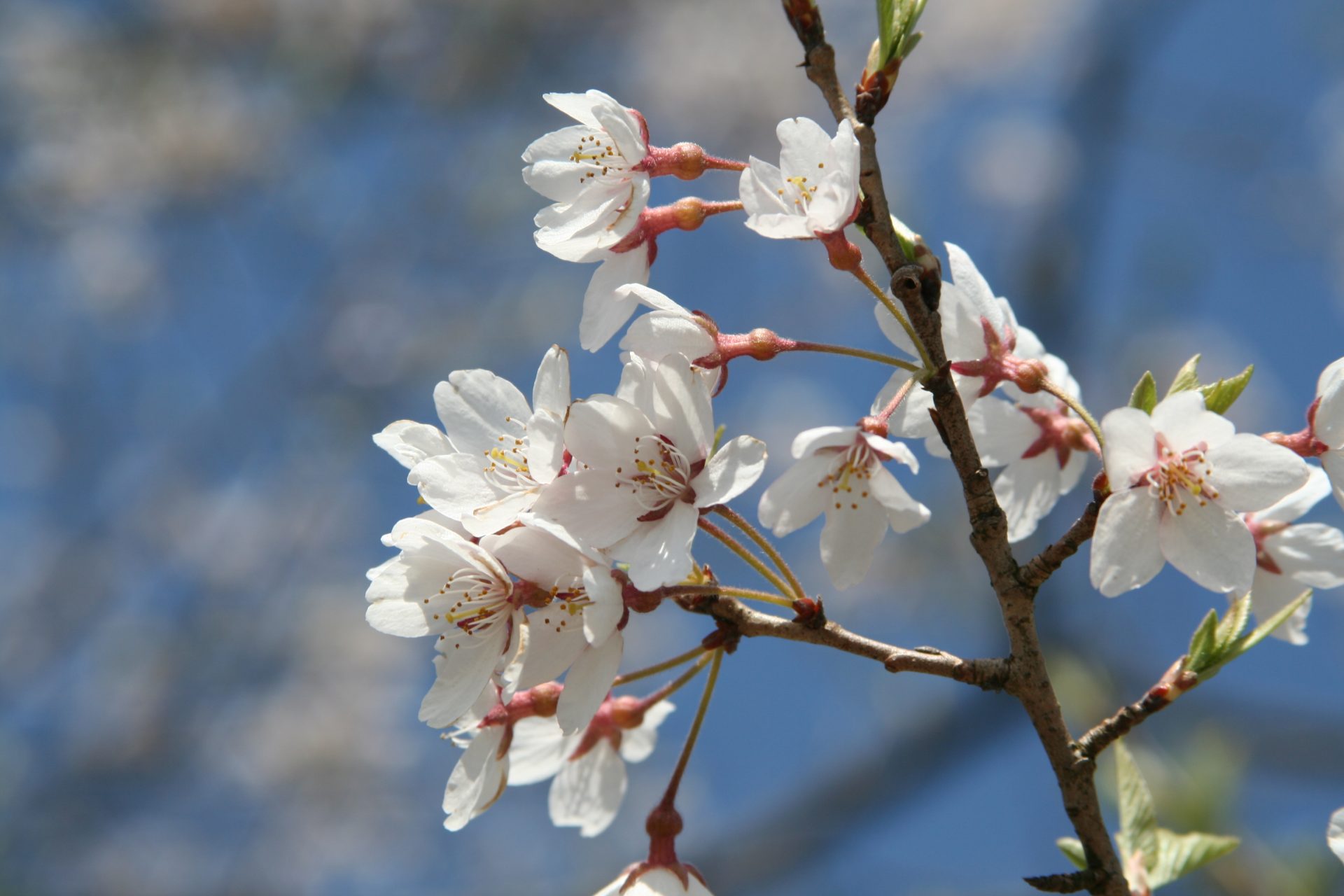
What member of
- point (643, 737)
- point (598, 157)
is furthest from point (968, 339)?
point (643, 737)

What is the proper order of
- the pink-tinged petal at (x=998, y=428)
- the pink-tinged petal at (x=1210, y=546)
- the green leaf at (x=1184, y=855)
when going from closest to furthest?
the pink-tinged petal at (x=1210, y=546) < the green leaf at (x=1184, y=855) < the pink-tinged petal at (x=998, y=428)

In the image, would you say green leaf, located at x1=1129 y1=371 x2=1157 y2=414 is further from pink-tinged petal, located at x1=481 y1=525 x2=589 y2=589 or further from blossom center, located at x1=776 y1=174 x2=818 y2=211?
pink-tinged petal, located at x1=481 y1=525 x2=589 y2=589

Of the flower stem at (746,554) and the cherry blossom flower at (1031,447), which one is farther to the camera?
the cherry blossom flower at (1031,447)

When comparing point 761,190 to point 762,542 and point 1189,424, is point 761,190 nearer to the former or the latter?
point 762,542

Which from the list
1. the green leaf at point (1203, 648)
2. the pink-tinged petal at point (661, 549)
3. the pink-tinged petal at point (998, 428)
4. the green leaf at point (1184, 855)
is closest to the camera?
the pink-tinged petal at point (661, 549)

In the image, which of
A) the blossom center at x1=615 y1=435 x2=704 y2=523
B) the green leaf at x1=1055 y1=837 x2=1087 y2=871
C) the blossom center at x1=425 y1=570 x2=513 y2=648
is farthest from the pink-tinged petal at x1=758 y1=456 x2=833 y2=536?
the green leaf at x1=1055 y1=837 x2=1087 y2=871

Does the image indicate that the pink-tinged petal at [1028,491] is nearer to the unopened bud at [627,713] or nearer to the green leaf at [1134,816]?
the green leaf at [1134,816]

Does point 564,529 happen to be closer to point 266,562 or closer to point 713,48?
point 266,562

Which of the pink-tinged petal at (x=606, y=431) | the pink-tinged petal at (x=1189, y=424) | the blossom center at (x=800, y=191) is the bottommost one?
the pink-tinged petal at (x=606, y=431)

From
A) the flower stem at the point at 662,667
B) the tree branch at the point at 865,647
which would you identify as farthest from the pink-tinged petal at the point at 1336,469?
the flower stem at the point at 662,667
